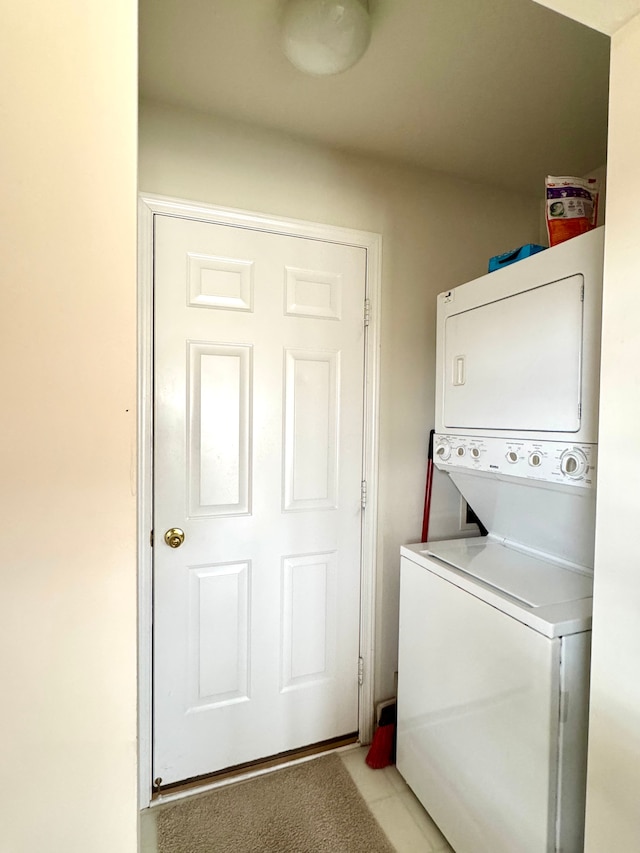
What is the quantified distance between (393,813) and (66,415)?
6.13 ft

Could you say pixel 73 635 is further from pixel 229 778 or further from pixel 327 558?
pixel 229 778

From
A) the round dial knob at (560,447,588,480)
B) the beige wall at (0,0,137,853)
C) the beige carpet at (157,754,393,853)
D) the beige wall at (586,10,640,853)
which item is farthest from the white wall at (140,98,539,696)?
the beige wall at (0,0,137,853)

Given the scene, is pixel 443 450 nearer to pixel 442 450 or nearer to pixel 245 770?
pixel 442 450

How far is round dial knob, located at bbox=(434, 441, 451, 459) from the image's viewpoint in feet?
5.57

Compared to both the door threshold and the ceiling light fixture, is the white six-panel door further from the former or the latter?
the ceiling light fixture

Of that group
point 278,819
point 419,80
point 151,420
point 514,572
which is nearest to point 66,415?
point 151,420

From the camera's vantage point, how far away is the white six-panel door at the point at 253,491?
1.59 m

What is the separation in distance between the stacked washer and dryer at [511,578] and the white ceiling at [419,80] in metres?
0.65

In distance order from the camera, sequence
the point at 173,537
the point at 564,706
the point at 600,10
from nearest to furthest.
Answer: the point at 600,10, the point at 564,706, the point at 173,537

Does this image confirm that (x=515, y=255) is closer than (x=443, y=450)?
Yes

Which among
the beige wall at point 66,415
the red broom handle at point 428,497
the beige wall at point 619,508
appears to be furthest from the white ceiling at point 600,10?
the red broom handle at point 428,497

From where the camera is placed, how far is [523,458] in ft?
4.35

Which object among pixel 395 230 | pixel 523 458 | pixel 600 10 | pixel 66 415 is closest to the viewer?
pixel 66 415

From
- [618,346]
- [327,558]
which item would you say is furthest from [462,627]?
[618,346]
